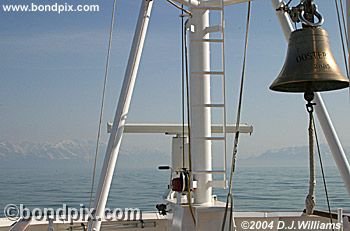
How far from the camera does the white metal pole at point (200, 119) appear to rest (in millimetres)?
4398

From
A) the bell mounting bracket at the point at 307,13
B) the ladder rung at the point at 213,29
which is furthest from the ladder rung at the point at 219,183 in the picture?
the bell mounting bracket at the point at 307,13

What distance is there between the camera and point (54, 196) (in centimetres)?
2092

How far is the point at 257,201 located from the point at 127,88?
12465 mm

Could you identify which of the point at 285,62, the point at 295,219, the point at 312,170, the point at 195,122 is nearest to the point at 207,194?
the point at 195,122

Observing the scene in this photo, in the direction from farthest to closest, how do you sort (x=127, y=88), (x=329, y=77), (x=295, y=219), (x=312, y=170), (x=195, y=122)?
(x=295, y=219) → (x=127, y=88) → (x=195, y=122) → (x=312, y=170) → (x=329, y=77)

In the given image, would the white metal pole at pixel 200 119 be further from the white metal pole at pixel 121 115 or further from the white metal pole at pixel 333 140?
the white metal pole at pixel 333 140

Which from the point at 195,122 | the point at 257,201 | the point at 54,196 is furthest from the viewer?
the point at 54,196

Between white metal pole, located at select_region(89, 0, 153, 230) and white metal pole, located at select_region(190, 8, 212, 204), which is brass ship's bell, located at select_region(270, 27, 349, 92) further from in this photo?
white metal pole, located at select_region(89, 0, 153, 230)

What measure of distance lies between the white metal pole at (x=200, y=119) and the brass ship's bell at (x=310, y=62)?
1.70 metres

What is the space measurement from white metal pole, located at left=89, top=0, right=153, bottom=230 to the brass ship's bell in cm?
223

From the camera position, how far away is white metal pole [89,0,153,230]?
182 inches

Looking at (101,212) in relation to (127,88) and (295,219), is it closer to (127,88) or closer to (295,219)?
(127,88)

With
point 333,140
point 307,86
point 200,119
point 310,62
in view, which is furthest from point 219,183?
point 310,62

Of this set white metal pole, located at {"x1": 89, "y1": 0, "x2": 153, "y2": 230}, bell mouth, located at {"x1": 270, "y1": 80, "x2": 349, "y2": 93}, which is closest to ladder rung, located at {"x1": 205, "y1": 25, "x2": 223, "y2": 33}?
white metal pole, located at {"x1": 89, "y1": 0, "x2": 153, "y2": 230}
